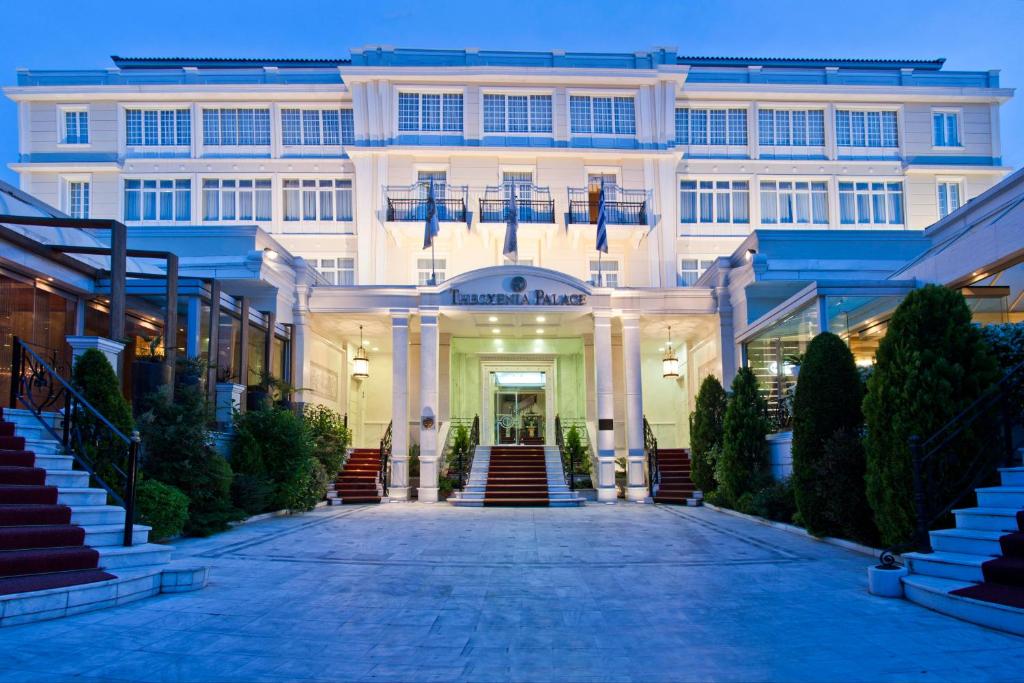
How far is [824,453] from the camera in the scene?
11.9 m

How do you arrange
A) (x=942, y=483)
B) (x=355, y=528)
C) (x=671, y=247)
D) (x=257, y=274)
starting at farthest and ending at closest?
(x=671, y=247) < (x=257, y=274) < (x=355, y=528) < (x=942, y=483)

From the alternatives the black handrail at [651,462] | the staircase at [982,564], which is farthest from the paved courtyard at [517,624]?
the black handrail at [651,462]

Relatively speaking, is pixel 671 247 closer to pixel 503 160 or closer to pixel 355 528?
pixel 503 160

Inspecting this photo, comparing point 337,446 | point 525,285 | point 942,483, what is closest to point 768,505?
point 942,483

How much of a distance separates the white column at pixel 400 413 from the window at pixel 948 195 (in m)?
20.0

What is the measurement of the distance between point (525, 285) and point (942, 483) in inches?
532

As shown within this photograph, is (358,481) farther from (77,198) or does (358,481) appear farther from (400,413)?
(77,198)

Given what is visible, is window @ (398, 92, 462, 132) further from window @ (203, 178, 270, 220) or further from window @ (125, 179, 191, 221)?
window @ (125, 179, 191, 221)

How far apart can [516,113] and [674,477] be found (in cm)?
1382

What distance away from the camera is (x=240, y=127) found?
95.1 feet

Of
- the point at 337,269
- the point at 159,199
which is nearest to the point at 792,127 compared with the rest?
the point at 337,269

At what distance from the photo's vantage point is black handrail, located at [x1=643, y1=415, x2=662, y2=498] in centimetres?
2198

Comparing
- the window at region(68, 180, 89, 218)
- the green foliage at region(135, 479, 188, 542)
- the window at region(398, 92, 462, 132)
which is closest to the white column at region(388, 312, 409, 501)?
the window at region(398, 92, 462, 132)

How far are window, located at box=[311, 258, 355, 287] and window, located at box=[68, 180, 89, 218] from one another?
8218 mm
